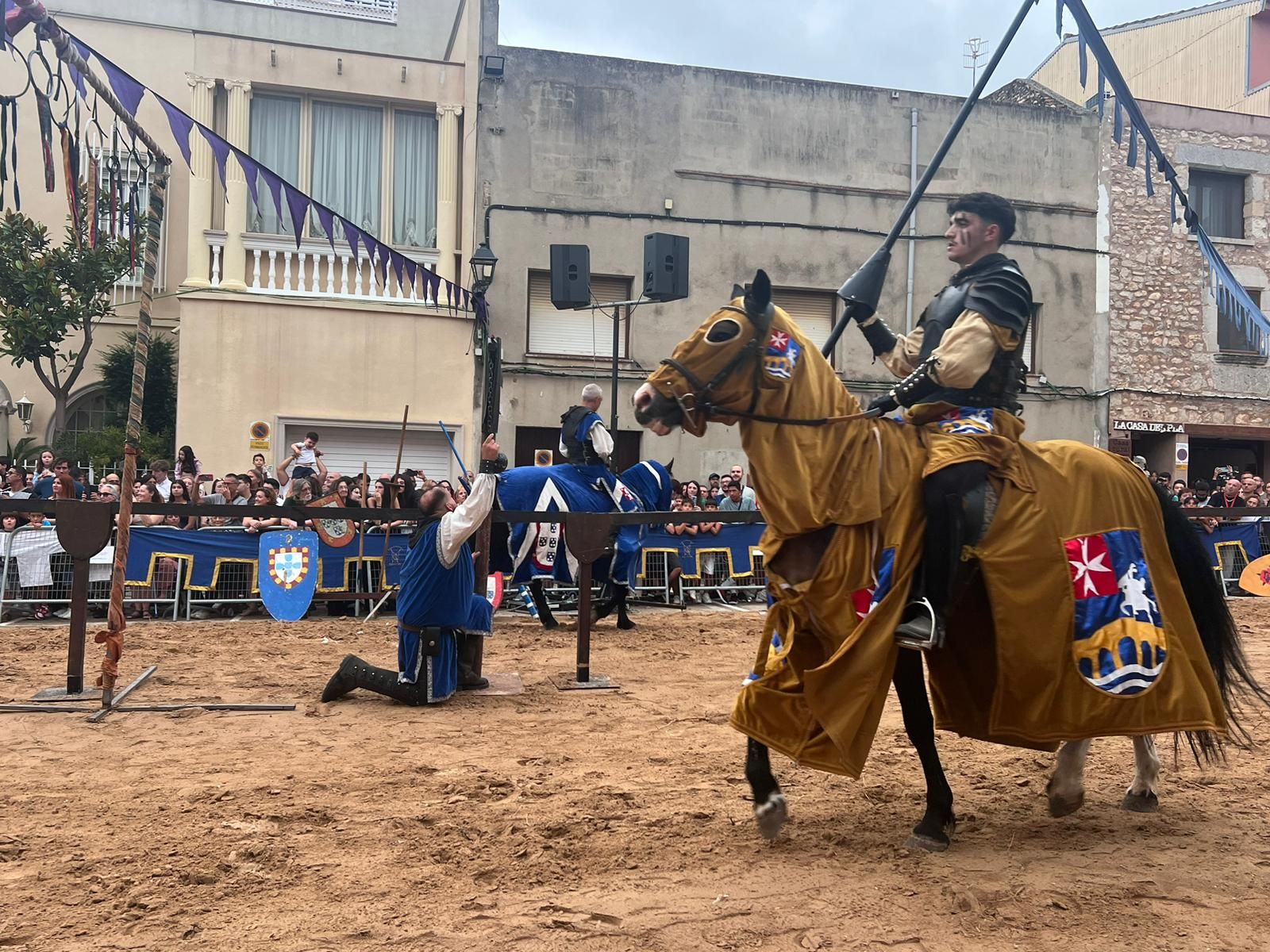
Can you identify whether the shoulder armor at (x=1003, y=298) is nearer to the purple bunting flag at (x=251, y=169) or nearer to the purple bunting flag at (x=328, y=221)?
the purple bunting flag at (x=251, y=169)

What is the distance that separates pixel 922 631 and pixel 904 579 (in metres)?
0.20

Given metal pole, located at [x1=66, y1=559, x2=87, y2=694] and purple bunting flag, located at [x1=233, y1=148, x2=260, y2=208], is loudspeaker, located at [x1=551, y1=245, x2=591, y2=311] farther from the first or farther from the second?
metal pole, located at [x1=66, y1=559, x2=87, y2=694]

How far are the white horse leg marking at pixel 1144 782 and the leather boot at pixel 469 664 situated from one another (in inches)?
161

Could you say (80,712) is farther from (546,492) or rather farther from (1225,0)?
(1225,0)

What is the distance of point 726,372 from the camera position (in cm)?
420

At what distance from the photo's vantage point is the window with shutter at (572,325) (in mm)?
17641

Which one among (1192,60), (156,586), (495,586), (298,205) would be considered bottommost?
(156,586)

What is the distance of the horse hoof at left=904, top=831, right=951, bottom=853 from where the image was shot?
4.07 m

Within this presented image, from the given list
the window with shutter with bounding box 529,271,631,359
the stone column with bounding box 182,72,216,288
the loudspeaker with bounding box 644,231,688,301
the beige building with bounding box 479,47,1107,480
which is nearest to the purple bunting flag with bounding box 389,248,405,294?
the loudspeaker with bounding box 644,231,688,301

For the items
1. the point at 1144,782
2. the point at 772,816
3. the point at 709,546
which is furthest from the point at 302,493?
the point at 1144,782

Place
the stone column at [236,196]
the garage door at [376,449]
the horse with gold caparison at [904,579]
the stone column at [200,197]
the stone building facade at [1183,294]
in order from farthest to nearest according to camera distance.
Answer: the stone building facade at [1183,294] < the garage door at [376,449] < the stone column at [236,196] < the stone column at [200,197] < the horse with gold caparison at [904,579]

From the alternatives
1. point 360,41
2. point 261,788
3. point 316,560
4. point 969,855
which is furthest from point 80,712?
point 360,41

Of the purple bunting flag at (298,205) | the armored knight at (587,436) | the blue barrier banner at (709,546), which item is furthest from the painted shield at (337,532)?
the purple bunting flag at (298,205)

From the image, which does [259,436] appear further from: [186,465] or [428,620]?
[428,620]
